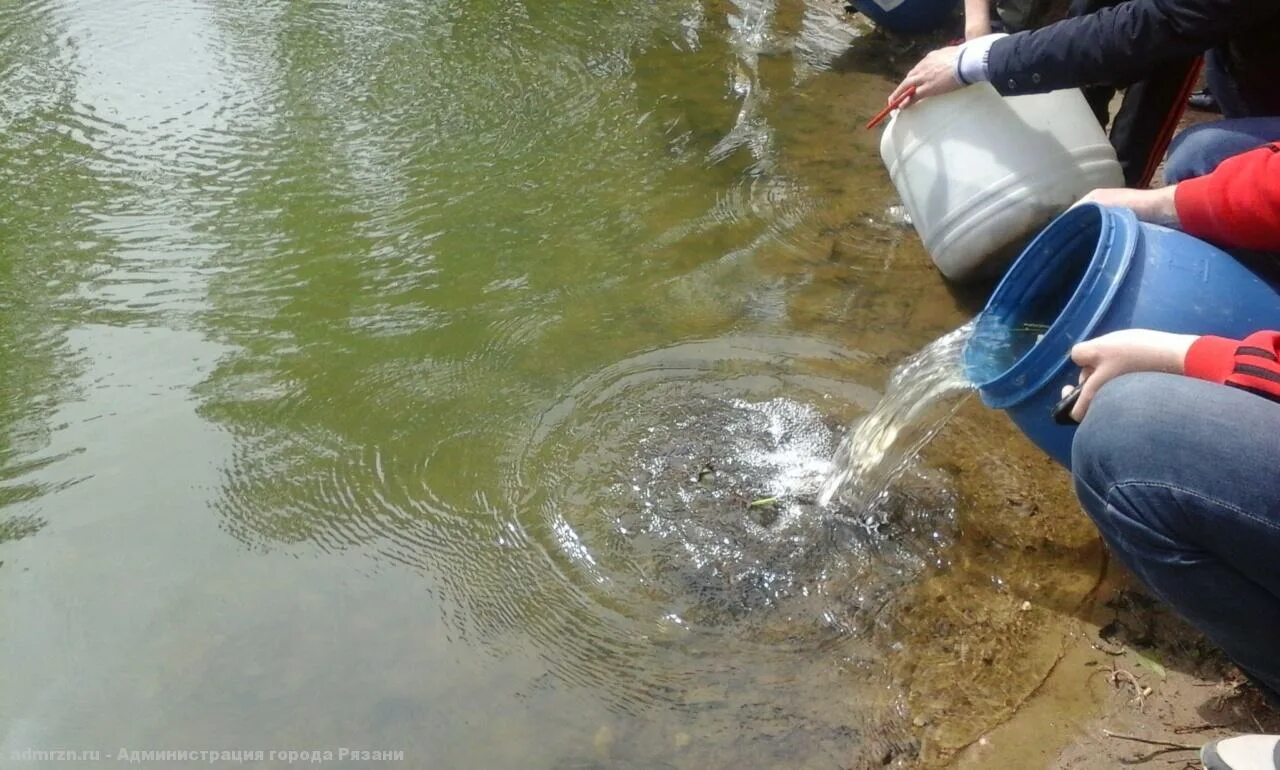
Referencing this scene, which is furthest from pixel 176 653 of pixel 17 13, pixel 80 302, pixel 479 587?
pixel 17 13

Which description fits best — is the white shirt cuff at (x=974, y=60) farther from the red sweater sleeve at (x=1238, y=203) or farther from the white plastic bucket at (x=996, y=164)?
the red sweater sleeve at (x=1238, y=203)

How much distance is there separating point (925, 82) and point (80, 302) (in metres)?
2.35

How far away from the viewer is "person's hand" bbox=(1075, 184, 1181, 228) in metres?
1.83

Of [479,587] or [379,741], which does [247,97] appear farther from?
[379,741]

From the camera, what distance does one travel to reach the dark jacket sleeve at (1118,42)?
201 cm

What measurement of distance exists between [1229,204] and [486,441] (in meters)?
1.57

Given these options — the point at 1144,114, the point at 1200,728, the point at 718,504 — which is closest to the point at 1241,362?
the point at 1200,728

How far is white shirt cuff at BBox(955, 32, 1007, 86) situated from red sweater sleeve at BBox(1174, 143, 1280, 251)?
26.8 inches

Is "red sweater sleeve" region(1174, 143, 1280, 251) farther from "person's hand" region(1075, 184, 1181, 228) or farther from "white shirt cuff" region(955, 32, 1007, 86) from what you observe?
"white shirt cuff" region(955, 32, 1007, 86)

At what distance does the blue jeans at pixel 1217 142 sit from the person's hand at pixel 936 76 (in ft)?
1.72

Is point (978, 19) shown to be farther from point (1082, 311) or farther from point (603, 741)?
point (603, 741)

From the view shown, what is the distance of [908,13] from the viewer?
4156 millimetres

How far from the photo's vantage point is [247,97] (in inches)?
154

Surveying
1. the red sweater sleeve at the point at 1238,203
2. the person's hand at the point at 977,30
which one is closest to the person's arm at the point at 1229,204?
the red sweater sleeve at the point at 1238,203
